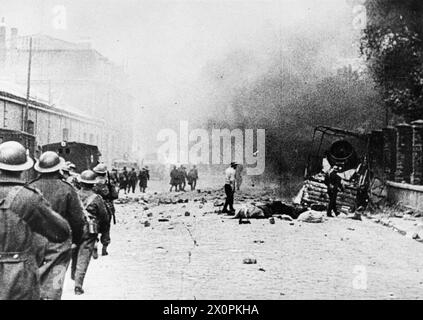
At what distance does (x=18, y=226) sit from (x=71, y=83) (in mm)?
31986

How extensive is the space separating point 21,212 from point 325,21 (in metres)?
25.2

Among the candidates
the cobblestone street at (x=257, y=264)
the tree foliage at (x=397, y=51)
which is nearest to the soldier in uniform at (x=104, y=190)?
the cobblestone street at (x=257, y=264)

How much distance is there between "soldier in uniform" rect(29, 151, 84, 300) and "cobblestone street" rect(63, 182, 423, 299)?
4.45 ft

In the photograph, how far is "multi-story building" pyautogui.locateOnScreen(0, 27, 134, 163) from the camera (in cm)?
3139

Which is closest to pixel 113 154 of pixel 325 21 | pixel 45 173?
pixel 325 21

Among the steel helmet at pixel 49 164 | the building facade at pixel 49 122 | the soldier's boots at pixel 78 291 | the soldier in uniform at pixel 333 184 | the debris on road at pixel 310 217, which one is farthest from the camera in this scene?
the building facade at pixel 49 122

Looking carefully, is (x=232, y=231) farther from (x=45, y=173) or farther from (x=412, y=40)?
(x=412, y=40)

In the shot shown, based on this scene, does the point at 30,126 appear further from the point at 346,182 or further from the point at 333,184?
the point at 333,184

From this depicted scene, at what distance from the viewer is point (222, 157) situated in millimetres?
37812

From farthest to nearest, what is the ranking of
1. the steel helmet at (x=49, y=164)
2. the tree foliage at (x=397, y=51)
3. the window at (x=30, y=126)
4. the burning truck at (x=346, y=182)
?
the window at (x=30, y=126) → the tree foliage at (x=397, y=51) → the burning truck at (x=346, y=182) → the steel helmet at (x=49, y=164)

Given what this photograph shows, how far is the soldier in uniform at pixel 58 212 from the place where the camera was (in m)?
5.06

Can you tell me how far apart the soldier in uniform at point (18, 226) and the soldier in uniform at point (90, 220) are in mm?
2538

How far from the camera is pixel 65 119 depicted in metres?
32.2

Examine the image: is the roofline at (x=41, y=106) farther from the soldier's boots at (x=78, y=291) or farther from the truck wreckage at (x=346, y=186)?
the soldier's boots at (x=78, y=291)
